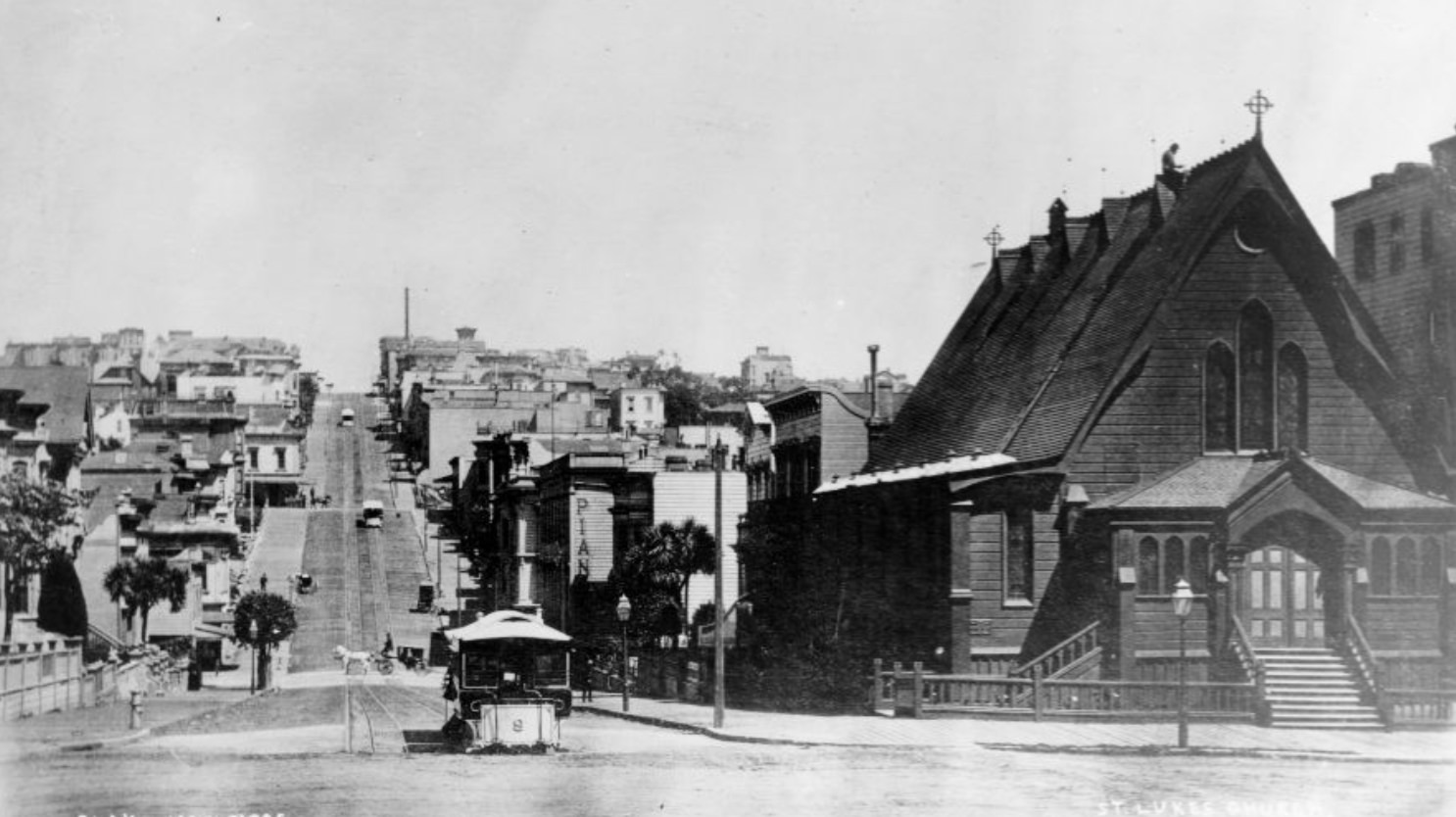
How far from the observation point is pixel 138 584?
272ft

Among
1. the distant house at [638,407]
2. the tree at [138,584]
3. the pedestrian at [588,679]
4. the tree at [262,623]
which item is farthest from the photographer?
the distant house at [638,407]

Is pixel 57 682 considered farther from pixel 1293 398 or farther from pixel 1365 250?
pixel 1365 250

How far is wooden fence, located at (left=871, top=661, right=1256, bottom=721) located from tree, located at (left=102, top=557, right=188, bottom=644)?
54.3 metres

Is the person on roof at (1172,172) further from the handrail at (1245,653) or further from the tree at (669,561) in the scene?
the tree at (669,561)

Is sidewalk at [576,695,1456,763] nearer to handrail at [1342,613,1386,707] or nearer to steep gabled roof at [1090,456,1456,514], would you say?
handrail at [1342,613,1386,707]

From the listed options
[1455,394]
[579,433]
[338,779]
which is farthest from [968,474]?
[579,433]

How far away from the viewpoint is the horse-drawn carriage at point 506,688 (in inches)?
1264

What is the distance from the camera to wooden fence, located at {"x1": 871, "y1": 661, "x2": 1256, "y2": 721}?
36781mm

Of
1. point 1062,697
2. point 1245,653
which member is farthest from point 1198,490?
point 1062,697

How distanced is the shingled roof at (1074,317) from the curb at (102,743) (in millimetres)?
21455

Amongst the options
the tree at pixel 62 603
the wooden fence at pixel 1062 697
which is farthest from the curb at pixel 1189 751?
the tree at pixel 62 603

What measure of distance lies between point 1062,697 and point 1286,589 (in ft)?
21.2

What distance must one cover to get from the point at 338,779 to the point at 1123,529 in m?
20.5

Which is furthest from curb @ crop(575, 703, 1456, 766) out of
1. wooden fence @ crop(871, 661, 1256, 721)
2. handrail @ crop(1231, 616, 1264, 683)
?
handrail @ crop(1231, 616, 1264, 683)
